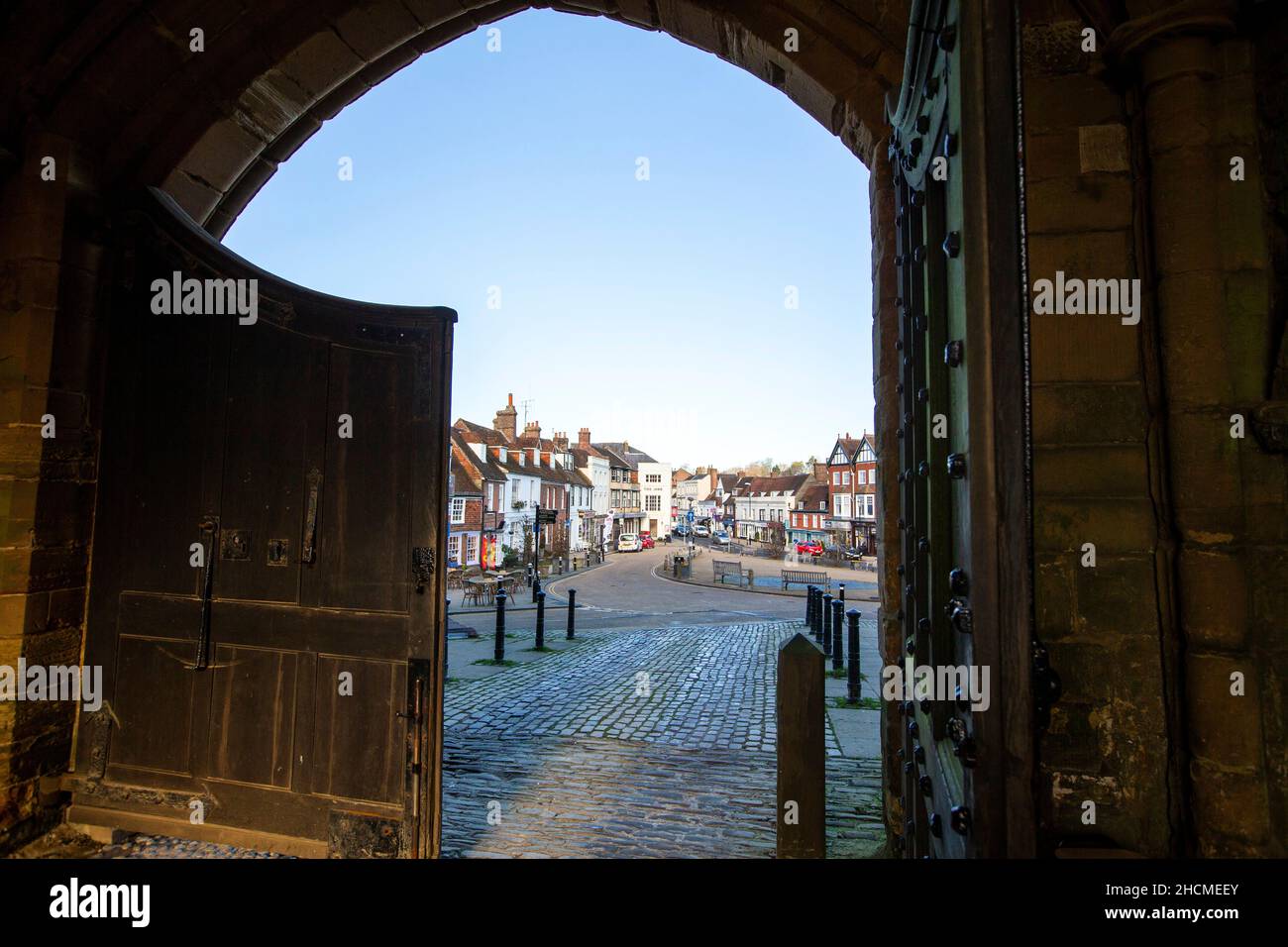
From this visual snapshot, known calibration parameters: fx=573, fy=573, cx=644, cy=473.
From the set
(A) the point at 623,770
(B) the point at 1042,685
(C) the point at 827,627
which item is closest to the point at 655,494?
(C) the point at 827,627

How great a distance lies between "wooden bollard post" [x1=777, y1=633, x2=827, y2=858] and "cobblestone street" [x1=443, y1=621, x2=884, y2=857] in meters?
0.85

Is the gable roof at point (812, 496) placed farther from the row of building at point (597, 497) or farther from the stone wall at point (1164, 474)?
the stone wall at point (1164, 474)

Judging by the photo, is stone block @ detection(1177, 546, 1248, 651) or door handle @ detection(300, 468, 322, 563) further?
door handle @ detection(300, 468, 322, 563)

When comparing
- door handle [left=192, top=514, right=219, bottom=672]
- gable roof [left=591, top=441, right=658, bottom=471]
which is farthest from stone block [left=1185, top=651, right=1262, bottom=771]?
gable roof [left=591, top=441, right=658, bottom=471]

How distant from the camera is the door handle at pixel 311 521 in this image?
10.1 ft

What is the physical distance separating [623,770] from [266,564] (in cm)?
297

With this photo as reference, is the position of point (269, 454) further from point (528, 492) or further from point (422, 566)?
point (528, 492)

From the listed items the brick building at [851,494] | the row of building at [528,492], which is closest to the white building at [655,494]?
the row of building at [528,492]

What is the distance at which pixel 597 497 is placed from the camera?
5688cm

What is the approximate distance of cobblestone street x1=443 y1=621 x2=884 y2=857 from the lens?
3365mm

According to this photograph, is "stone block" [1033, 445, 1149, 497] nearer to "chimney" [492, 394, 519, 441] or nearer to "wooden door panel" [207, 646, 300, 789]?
"wooden door panel" [207, 646, 300, 789]
